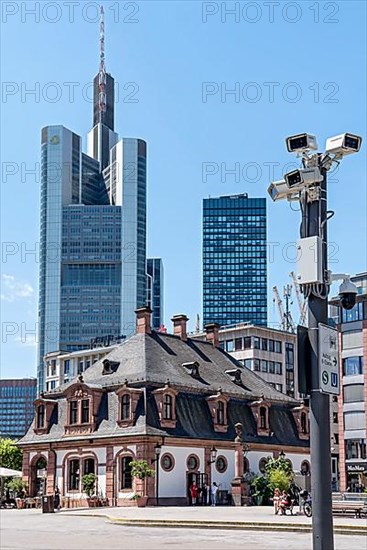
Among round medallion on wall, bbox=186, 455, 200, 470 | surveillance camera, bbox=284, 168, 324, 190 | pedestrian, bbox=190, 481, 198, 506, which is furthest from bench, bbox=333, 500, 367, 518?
surveillance camera, bbox=284, 168, 324, 190

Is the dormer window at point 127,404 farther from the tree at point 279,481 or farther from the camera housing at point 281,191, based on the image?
the camera housing at point 281,191

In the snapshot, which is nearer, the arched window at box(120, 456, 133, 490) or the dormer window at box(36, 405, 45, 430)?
the arched window at box(120, 456, 133, 490)

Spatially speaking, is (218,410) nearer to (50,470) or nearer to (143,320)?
(143,320)

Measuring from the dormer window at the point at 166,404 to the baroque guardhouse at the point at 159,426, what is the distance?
6 cm

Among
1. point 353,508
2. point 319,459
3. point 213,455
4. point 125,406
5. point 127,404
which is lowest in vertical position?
point 353,508

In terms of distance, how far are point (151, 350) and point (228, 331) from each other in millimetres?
61923

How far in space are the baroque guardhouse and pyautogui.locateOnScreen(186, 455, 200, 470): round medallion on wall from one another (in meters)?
0.06

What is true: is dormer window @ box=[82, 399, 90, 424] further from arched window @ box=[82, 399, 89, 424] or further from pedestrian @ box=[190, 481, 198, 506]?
pedestrian @ box=[190, 481, 198, 506]

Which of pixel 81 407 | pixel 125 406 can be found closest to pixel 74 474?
pixel 81 407

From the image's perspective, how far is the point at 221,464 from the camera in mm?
55844

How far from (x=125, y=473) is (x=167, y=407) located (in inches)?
182

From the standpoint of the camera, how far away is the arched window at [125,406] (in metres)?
→ 52.9

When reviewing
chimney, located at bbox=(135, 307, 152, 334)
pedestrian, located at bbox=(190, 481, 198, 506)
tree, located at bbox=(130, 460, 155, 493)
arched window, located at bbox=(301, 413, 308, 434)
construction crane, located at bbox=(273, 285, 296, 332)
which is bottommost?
pedestrian, located at bbox=(190, 481, 198, 506)

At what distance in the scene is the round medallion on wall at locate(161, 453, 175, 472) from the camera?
5175 centimetres
